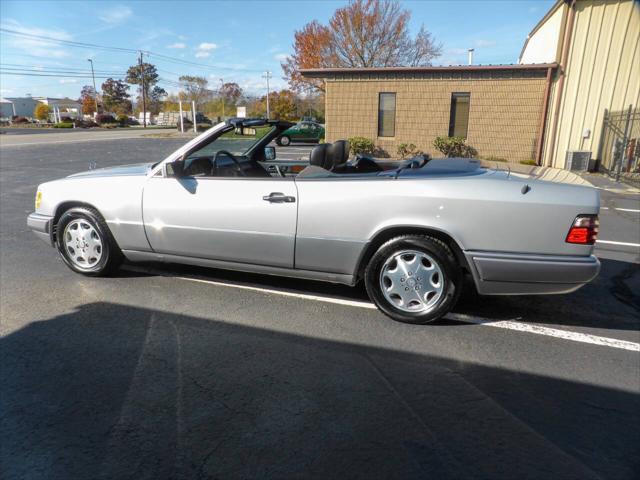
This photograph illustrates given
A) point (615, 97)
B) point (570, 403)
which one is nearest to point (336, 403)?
point (570, 403)

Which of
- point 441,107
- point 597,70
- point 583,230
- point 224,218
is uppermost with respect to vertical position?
point 597,70

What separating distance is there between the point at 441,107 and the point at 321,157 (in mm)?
13276

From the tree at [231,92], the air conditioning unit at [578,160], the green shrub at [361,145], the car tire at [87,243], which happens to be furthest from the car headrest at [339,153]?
the tree at [231,92]

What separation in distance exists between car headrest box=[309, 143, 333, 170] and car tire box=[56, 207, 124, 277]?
208cm

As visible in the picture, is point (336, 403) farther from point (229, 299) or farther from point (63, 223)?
point (63, 223)

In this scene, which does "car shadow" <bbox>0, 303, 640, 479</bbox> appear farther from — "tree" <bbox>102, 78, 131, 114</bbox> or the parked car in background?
"tree" <bbox>102, 78, 131, 114</bbox>

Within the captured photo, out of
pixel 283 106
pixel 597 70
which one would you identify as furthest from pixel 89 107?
pixel 597 70

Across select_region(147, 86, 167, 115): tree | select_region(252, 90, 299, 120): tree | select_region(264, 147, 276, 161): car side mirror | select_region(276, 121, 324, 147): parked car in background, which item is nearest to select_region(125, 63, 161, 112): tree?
select_region(147, 86, 167, 115): tree

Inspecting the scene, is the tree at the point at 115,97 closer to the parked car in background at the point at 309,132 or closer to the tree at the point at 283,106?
the tree at the point at 283,106

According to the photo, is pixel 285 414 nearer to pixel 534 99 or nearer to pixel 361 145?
pixel 361 145

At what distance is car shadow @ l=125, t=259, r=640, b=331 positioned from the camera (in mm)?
3744

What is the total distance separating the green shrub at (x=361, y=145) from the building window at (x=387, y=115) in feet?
2.14

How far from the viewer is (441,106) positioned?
52.7 feet

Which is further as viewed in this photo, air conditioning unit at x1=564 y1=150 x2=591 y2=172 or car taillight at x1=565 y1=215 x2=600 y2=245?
air conditioning unit at x1=564 y1=150 x2=591 y2=172
